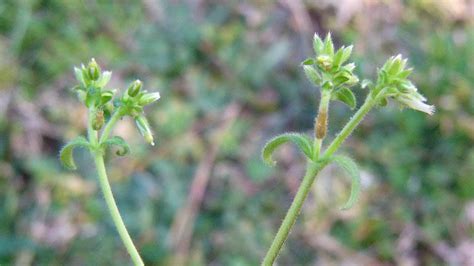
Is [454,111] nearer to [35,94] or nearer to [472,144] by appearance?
[472,144]

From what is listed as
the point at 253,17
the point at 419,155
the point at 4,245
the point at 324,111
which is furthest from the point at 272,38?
the point at 324,111

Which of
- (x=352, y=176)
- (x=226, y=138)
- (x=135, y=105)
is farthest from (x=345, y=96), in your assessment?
(x=226, y=138)

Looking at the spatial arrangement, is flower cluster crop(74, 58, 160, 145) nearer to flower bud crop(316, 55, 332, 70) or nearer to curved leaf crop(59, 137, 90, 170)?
curved leaf crop(59, 137, 90, 170)

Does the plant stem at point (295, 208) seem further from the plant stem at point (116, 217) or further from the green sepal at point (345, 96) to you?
the plant stem at point (116, 217)

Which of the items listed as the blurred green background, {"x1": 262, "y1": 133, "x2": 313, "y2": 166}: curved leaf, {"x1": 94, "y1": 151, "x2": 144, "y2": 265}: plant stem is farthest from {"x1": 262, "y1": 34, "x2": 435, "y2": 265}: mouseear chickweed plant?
the blurred green background

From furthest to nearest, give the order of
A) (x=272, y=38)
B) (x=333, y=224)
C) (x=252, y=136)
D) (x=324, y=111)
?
(x=272, y=38)
(x=252, y=136)
(x=333, y=224)
(x=324, y=111)

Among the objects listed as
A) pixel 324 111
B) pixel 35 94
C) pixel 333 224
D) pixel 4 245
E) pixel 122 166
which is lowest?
pixel 324 111
